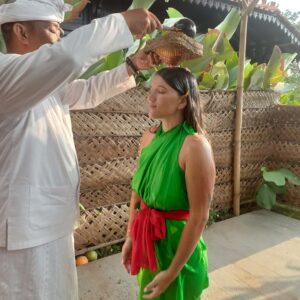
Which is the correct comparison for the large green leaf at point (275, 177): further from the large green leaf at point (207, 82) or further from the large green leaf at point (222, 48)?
the large green leaf at point (222, 48)

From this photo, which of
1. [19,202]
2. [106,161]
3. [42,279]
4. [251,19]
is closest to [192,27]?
[19,202]

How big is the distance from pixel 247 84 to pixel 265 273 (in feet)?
8.25

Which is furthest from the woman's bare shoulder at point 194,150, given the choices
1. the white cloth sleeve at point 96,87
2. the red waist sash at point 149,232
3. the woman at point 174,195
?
the white cloth sleeve at point 96,87

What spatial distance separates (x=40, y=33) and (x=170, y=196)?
0.91 metres

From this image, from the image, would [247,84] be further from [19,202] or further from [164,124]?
[19,202]

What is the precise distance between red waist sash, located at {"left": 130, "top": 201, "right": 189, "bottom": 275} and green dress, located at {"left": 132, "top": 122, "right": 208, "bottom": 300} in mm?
27

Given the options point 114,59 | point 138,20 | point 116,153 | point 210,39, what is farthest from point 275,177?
point 138,20

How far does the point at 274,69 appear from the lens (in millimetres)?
4145

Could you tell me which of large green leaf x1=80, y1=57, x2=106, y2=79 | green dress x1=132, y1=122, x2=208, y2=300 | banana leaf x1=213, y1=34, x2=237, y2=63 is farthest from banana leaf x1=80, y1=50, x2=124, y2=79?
green dress x1=132, y1=122, x2=208, y2=300

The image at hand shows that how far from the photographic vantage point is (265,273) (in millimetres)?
2779

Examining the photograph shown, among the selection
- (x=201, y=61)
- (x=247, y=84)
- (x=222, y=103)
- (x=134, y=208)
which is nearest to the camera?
(x=134, y=208)

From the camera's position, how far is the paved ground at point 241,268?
2488 millimetres

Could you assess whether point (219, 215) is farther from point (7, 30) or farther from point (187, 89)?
point (7, 30)

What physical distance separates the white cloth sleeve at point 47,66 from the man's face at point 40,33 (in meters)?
0.28
